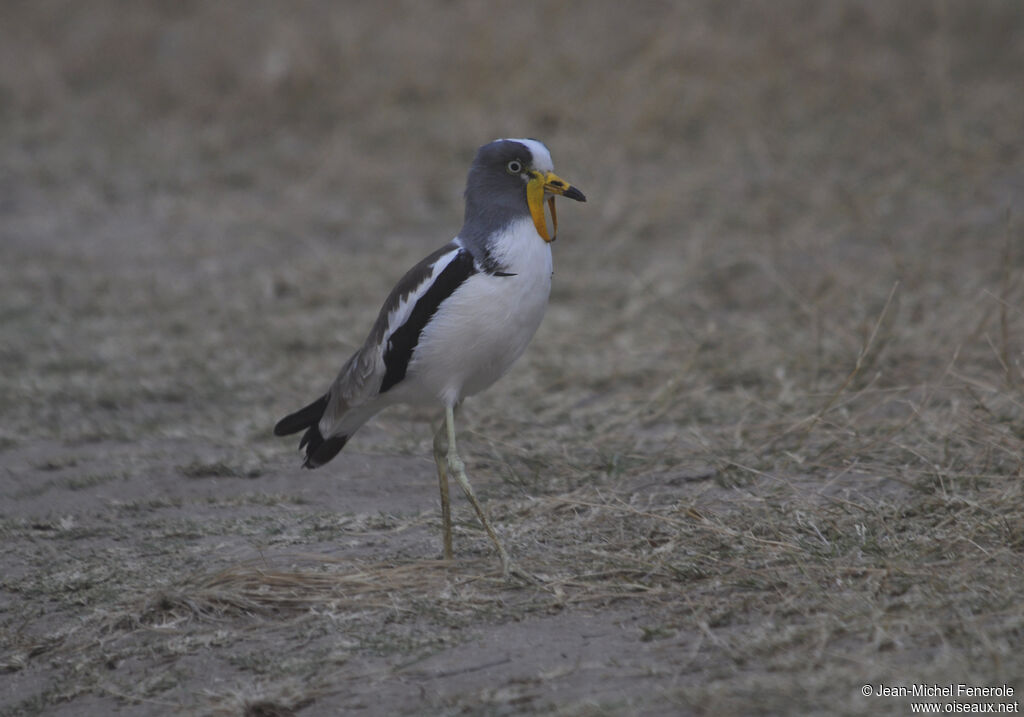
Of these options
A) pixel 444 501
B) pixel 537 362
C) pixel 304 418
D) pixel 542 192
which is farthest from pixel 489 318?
pixel 537 362

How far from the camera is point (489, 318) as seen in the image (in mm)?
3510

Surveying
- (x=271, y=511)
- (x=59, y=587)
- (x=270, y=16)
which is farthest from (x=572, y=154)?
(x=59, y=587)

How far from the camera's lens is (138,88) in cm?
1112

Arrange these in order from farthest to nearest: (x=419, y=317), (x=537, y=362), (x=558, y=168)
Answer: (x=558, y=168) → (x=537, y=362) → (x=419, y=317)

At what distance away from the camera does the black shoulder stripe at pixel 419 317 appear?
3.56 metres

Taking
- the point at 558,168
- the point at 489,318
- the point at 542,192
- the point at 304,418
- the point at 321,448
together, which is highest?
the point at 558,168

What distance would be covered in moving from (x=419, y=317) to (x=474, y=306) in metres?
0.19

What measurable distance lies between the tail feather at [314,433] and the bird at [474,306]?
0.72 ft

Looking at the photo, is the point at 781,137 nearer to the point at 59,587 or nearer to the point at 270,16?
the point at 270,16

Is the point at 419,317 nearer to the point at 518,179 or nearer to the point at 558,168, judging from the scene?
the point at 518,179

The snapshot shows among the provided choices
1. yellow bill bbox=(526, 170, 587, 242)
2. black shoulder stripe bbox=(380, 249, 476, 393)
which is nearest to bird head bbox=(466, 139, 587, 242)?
yellow bill bbox=(526, 170, 587, 242)

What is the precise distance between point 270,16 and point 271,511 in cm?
811

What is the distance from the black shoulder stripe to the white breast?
2cm

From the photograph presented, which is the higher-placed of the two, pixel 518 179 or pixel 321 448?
pixel 518 179
